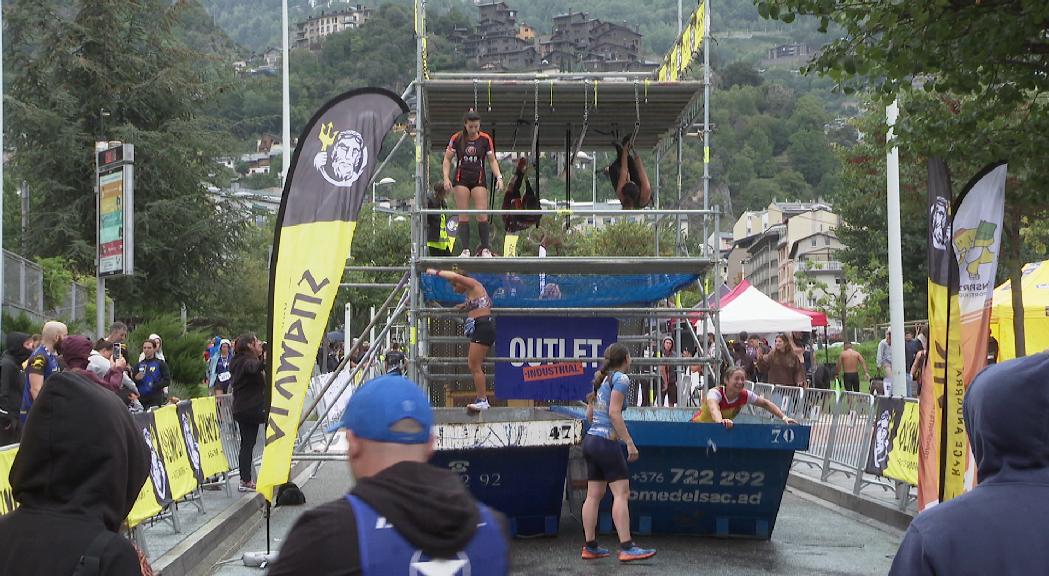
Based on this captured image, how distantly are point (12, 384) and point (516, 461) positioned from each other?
5.51 metres

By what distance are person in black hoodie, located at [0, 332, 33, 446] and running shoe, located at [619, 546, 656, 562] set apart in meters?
6.47

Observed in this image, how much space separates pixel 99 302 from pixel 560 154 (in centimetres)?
665

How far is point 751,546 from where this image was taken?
13.0 meters

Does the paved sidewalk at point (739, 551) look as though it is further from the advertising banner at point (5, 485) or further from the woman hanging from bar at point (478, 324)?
the advertising banner at point (5, 485)

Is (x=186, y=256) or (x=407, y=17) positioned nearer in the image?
(x=186, y=256)

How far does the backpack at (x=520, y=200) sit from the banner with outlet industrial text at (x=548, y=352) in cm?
168

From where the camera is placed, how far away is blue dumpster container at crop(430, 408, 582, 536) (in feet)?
40.3

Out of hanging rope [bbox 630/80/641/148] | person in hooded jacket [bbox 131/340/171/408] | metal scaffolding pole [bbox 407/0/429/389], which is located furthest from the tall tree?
metal scaffolding pole [bbox 407/0/429/389]

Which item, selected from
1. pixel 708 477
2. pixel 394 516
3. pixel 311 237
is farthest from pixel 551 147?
pixel 394 516

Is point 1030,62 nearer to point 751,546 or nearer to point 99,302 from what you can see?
point 751,546

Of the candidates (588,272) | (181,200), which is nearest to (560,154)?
(588,272)

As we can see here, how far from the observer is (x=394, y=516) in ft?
10.9

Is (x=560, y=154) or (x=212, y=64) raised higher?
(x=212, y=64)

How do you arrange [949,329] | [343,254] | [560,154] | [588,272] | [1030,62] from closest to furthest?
[949,329], [343,254], [1030,62], [588,272], [560,154]
